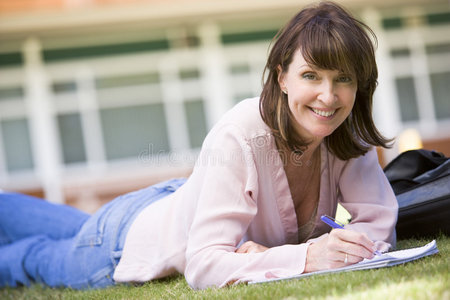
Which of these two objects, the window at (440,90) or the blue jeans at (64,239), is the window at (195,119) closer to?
the window at (440,90)

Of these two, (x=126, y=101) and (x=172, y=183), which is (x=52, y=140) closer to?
(x=126, y=101)

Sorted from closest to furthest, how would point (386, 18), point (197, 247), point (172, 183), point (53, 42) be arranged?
point (197, 247) → point (172, 183) → point (53, 42) → point (386, 18)

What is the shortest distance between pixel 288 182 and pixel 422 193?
915 mm

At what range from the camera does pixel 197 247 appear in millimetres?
2506

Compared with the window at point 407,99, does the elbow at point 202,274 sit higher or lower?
lower

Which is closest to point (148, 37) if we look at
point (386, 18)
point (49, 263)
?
point (386, 18)

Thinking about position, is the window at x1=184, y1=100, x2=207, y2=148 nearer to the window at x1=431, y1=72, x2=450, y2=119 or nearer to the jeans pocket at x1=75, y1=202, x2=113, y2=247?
the window at x1=431, y1=72, x2=450, y2=119

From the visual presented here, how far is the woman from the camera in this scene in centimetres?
244

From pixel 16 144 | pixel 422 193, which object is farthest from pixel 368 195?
pixel 16 144

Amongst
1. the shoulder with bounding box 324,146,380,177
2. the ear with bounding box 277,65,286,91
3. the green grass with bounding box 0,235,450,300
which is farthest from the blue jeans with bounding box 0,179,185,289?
the ear with bounding box 277,65,286,91

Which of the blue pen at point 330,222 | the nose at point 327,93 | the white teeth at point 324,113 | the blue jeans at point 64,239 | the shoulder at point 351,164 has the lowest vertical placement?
the blue jeans at point 64,239

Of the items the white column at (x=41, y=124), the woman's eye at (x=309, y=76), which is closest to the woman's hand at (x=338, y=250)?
the woman's eye at (x=309, y=76)

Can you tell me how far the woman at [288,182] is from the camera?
244 centimetres

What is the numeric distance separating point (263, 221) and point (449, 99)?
41.6 ft
